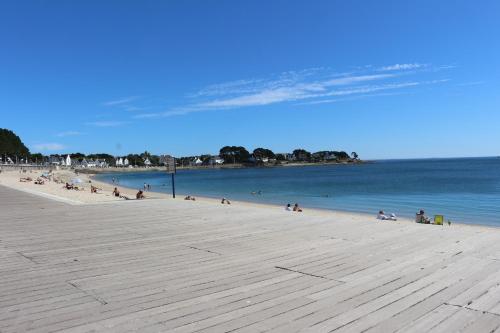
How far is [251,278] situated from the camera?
16.5 ft

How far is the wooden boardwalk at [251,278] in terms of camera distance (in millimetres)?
3693

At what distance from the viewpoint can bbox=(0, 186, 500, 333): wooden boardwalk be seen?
12.1 ft

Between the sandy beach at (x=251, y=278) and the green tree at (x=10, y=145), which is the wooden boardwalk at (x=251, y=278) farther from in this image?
the green tree at (x=10, y=145)

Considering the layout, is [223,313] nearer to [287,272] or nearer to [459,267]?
[287,272]

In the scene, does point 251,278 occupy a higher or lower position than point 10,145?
lower

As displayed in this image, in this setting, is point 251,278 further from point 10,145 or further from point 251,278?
point 10,145

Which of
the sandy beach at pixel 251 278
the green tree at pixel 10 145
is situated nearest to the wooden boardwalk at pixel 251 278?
the sandy beach at pixel 251 278

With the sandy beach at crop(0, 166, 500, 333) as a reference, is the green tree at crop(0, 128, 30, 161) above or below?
above

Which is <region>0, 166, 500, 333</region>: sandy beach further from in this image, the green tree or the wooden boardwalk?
the green tree

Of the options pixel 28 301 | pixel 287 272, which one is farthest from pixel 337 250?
pixel 28 301

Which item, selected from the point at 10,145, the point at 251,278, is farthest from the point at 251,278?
the point at 10,145

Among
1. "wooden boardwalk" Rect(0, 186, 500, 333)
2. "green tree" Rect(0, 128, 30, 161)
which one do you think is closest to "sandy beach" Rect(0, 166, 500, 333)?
"wooden boardwalk" Rect(0, 186, 500, 333)

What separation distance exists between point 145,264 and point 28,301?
172 cm

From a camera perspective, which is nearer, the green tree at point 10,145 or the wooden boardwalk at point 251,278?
the wooden boardwalk at point 251,278
